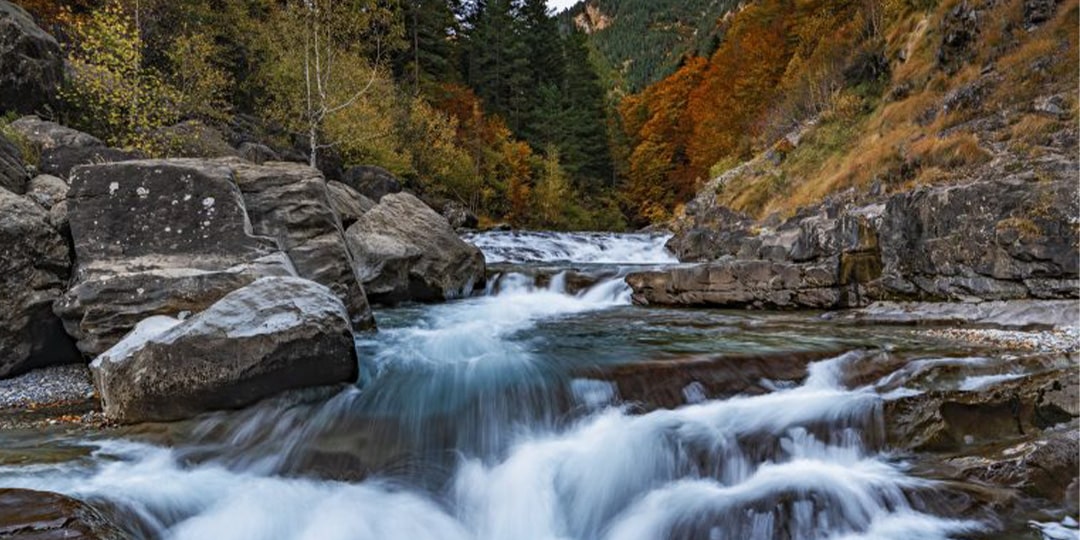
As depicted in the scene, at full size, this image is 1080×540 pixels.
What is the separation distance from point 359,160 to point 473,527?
2436cm

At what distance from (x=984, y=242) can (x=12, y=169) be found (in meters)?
15.8

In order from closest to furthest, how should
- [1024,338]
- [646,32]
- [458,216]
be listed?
[1024,338] < [458,216] < [646,32]

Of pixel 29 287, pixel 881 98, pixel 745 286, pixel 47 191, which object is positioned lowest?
pixel 745 286

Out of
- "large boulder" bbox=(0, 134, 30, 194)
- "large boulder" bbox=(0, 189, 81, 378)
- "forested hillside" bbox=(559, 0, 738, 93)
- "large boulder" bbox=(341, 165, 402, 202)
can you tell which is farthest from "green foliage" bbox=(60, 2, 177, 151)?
"forested hillside" bbox=(559, 0, 738, 93)

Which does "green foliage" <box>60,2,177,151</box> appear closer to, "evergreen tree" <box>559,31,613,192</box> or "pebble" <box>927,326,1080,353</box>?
"pebble" <box>927,326,1080,353</box>

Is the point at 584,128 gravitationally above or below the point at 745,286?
above

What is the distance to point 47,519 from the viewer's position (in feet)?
10.5

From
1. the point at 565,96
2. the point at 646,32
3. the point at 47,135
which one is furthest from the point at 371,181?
the point at 646,32

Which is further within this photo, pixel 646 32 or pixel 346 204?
pixel 646 32

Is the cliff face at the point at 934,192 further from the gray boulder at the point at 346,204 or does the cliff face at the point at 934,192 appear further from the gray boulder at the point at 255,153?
the gray boulder at the point at 255,153

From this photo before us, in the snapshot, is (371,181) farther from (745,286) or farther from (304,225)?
(745,286)

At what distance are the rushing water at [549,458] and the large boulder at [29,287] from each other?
274 centimetres

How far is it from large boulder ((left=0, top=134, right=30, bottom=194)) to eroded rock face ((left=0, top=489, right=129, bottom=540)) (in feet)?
22.9

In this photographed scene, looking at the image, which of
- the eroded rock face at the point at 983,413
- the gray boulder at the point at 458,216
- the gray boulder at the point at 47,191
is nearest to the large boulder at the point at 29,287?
the gray boulder at the point at 47,191
